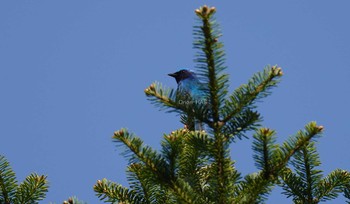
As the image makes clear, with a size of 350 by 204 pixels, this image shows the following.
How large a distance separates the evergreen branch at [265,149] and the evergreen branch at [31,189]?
1462 millimetres

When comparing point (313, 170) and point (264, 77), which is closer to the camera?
point (264, 77)

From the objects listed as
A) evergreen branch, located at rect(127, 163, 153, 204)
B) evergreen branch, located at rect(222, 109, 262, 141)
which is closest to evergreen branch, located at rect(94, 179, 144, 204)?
evergreen branch, located at rect(127, 163, 153, 204)

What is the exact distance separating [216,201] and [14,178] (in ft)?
4.48

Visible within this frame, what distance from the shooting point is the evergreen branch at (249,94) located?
3443 mm

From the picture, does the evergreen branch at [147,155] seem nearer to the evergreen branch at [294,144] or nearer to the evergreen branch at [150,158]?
the evergreen branch at [150,158]

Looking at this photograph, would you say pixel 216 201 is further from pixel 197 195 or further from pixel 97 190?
pixel 97 190

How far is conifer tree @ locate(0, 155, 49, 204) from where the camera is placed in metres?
3.84

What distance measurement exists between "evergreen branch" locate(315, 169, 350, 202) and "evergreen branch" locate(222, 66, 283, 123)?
3.32ft

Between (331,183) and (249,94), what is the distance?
1.10 m

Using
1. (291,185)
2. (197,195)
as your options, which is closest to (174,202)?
(197,195)

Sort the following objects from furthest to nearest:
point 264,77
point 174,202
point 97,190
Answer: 1. point 97,190
2. point 174,202
3. point 264,77

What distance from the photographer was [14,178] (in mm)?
3883

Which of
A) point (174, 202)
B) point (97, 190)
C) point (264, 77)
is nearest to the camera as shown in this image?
point (264, 77)

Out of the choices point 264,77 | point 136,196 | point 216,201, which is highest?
A: point 264,77
